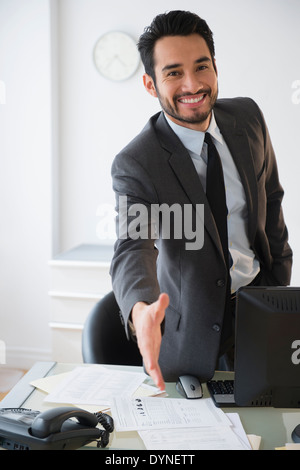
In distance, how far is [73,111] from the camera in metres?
3.55

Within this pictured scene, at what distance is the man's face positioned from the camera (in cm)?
166

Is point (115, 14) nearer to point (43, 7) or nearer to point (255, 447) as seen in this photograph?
point (43, 7)

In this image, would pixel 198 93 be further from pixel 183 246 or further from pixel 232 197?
pixel 183 246

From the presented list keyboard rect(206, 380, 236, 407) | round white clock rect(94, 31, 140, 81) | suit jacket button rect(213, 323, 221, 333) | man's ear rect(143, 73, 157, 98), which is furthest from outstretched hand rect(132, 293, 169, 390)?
round white clock rect(94, 31, 140, 81)

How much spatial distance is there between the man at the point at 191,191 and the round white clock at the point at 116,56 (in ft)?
5.67

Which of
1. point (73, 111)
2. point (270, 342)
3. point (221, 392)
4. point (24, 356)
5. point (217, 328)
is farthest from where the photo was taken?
point (24, 356)

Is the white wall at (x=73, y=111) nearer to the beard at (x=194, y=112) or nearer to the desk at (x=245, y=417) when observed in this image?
the beard at (x=194, y=112)

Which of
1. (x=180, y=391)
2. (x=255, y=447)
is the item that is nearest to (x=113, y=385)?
(x=180, y=391)

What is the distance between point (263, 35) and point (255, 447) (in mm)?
2715

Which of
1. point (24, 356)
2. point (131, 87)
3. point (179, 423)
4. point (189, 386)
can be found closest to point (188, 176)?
point (189, 386)

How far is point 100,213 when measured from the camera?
361cm

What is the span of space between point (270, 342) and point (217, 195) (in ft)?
1.98

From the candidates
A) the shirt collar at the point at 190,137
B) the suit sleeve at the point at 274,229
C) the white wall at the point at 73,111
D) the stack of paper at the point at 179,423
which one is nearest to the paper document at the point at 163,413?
the stack of paper at the point at 179,423

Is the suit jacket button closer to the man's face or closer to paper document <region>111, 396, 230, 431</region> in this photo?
paper document <region>111, 396, 230, 431</region>
